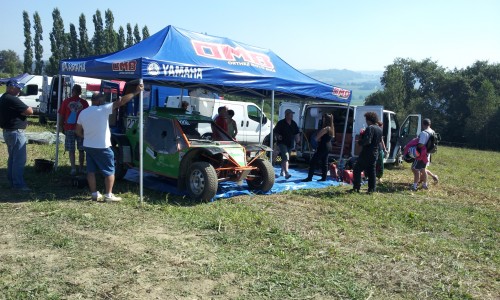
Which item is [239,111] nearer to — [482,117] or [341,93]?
[341,93]

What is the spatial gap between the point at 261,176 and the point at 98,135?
3.09m

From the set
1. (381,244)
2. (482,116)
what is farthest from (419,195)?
(482,116)

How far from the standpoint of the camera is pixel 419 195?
9.02 m

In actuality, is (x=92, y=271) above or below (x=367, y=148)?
below

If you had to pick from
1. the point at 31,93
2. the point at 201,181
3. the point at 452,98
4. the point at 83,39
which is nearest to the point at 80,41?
the point at 83,39

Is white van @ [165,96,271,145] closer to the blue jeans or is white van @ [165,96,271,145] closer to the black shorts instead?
the black shorts

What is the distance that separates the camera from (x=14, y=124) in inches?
276

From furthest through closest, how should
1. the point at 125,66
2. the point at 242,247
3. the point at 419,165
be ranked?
the point at 419,165, the point at 125,66, the point at 242,247

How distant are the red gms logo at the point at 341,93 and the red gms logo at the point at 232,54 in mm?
1666

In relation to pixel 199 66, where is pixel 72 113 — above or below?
below

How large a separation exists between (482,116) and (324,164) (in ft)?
120

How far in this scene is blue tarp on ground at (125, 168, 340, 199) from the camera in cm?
803

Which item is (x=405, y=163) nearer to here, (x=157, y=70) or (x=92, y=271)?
(x=157, y=70)

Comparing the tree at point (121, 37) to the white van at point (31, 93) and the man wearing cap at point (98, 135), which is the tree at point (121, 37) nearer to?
the white van at point (31, 93)
